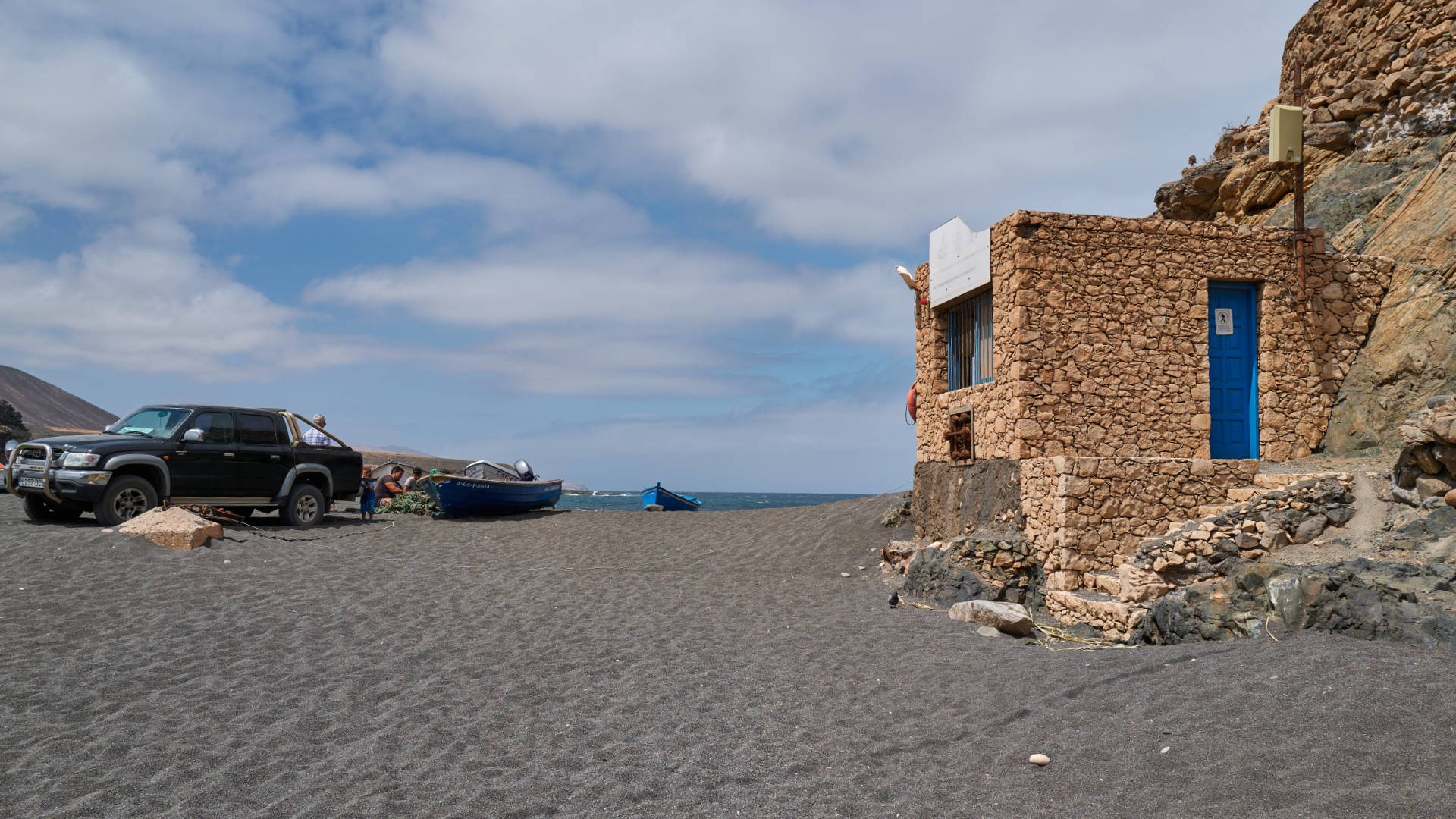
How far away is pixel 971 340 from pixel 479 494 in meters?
11.3

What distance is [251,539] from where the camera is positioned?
44.1ft

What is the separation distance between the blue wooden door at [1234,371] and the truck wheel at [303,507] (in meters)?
15.5

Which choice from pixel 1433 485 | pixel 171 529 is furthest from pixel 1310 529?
pixel 171 529

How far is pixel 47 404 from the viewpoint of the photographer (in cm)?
12481

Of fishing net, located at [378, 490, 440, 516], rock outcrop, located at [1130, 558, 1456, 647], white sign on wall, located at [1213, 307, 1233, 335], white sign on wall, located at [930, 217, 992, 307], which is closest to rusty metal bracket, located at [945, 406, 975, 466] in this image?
white sign on wall, located at [930, 217, 992, 307]

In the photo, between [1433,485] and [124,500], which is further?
[124,500]

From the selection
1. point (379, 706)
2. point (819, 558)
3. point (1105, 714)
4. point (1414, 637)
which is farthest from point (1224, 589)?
point (379, 706)

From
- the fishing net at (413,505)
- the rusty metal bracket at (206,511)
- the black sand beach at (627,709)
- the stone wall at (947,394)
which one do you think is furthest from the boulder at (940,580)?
the fishing net at (413,505)

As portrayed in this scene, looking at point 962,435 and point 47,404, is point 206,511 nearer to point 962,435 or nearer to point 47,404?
point 962,435

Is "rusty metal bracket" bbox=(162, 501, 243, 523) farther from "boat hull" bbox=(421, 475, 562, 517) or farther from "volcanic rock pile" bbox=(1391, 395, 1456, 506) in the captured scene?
"volcanic rock pile" bbox=(1391, 395, 1456, 506)

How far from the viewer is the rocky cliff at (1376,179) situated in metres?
12.6

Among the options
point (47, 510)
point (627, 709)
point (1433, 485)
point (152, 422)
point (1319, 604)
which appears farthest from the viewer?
point (152, 422)

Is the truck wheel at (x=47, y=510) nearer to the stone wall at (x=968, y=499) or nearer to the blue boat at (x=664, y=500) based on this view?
the stone wall at (x=968, y=499)

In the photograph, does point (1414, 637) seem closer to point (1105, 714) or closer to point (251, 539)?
point (1105, 714)
